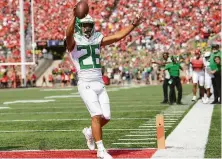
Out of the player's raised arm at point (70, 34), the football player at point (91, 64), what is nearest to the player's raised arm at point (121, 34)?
the football player at point (91, 64)

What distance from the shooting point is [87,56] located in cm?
779

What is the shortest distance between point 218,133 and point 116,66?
1535 inches

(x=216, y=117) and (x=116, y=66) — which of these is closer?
(x=216, y=117)

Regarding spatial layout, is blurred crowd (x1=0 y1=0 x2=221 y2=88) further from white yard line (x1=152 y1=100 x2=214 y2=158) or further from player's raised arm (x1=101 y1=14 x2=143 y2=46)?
player's raised arm (x1=101 y1=14 x2=143 y2=46)

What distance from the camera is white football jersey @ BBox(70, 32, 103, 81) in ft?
25.4

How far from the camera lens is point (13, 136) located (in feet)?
34.7

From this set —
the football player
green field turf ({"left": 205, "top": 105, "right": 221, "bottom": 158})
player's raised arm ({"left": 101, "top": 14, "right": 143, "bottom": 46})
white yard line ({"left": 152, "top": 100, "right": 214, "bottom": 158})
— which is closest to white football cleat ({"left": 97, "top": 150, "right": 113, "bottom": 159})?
the football player

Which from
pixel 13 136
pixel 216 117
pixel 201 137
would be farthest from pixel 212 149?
pixel 216 117

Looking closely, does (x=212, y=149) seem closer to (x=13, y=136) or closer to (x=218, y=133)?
(x=218, y=133)

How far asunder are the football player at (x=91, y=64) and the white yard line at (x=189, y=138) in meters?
0.75

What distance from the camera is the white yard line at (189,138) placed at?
26.1ft

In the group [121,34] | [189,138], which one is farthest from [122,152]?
[189,138]

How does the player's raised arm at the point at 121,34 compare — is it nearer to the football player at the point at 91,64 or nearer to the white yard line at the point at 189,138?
the football player at the point at 91,64

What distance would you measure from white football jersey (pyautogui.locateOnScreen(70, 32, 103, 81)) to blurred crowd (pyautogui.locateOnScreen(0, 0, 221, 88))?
37.9 meters
